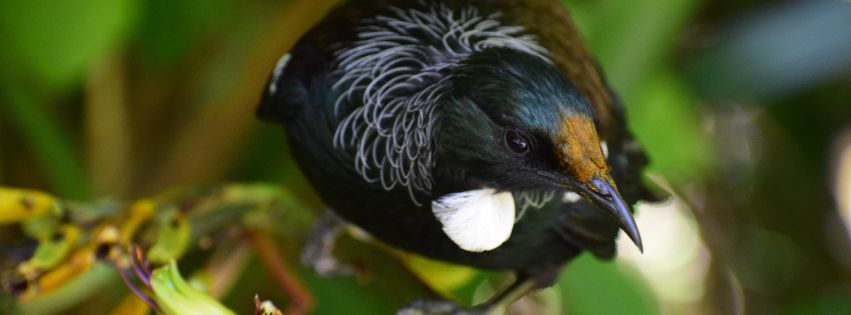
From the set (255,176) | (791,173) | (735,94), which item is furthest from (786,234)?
(255,176)

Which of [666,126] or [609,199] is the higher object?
[609,199]

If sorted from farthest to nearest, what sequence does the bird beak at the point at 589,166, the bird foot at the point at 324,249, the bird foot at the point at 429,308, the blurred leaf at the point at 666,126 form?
the blurred leaf at the point at 666,126
the bird foot at the point at 324,249
the bird foot at the point at 429,308
the bird beak at the point at 589,166

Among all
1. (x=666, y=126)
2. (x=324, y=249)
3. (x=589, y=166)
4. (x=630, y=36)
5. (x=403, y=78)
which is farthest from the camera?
(x=666, y=126)

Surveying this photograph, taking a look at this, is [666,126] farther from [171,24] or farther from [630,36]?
[171,24]

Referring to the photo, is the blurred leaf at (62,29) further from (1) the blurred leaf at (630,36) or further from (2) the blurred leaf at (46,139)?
(1) the blurred leaf at (630,36)

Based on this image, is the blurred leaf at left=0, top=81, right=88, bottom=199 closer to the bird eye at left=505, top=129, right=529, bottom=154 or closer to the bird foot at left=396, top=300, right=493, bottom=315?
the bird foot at left=396, top=300, right=493, bottom=315

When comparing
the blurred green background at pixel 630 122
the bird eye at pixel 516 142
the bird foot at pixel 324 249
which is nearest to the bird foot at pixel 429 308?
the blurred green background at pixel 630 122

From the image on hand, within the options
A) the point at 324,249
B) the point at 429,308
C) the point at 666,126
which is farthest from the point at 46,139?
the point at 666,126
